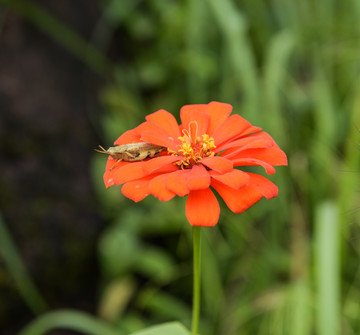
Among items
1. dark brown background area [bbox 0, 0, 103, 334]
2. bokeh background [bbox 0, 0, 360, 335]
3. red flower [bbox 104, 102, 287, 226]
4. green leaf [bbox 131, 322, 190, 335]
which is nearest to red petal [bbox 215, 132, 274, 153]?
red flower [bbox 104, 102, 287, 226]

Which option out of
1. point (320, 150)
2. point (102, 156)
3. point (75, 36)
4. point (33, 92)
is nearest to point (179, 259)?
point (102, 156)

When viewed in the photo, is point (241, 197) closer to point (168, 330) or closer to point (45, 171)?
point (168, 330)

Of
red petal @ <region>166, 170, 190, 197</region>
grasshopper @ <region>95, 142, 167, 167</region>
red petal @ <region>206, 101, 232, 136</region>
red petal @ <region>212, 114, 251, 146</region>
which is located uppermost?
red petal @ <region>206, 101, 232, 136</region>

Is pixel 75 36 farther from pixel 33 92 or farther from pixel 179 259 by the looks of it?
pixel 179 259

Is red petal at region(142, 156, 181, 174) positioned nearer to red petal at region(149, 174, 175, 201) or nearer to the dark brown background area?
red petal at region(149, 174, 175, 201)

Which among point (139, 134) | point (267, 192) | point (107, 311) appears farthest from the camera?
point (107, 311)

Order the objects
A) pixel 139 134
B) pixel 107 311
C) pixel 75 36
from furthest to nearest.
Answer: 1. pixel 75 36
2. pixel 107 311
3. pixel 139 134

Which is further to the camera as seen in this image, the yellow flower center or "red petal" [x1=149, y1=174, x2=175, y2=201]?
the yellow flower center
